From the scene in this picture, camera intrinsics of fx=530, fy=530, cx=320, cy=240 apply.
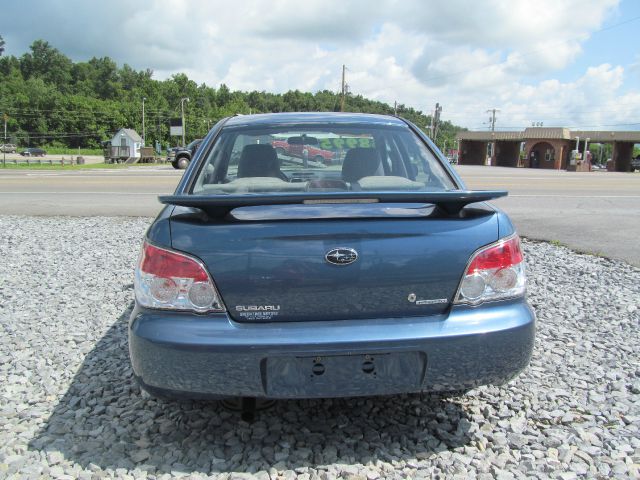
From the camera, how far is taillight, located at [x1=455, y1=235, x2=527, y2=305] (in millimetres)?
2211

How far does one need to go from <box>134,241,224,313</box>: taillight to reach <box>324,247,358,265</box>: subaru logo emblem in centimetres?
48

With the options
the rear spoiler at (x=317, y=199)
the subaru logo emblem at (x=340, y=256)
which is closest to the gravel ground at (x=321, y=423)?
the subaru logo emblem at (x=340, y=256)

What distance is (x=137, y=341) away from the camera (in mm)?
2197

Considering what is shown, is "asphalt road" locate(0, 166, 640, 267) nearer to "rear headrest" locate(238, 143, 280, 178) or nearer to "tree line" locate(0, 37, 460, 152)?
"rear headrest" locate(238, 143, 280, 178)

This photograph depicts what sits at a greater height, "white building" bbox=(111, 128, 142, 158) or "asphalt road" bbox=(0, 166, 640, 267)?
"white building" bbox=(111, 128, 142, 158)

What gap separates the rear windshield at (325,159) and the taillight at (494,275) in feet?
2.39

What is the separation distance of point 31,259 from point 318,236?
5.72 meters

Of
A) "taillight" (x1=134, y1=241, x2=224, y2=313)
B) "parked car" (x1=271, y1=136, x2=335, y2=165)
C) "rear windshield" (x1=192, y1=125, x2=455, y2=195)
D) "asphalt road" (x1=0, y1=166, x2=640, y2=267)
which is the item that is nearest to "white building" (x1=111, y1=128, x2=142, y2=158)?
"asphalt road" (x1=0, y1=166, x2=640, y2=267)

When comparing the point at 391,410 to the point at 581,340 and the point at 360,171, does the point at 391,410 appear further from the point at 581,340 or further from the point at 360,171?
the point at 581,340

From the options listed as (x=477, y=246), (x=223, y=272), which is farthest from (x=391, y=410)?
(x=223, y=272)

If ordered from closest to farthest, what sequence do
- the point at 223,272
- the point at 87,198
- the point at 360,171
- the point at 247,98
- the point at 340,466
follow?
1. the point at 223,272
2. the point at 340,466
3. the point at 360,171
4. the point at 87,198
5. the point at 247,98

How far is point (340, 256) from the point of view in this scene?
6.90 ft

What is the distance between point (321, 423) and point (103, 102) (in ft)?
403

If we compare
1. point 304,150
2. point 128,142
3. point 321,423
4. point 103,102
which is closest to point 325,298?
point 321,423
